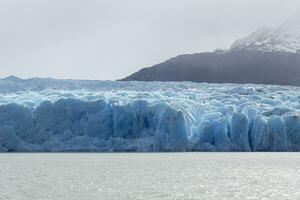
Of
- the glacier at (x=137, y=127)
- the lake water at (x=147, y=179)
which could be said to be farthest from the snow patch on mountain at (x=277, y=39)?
the lake water at (x=147, y=179)

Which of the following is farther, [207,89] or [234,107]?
[207,89]

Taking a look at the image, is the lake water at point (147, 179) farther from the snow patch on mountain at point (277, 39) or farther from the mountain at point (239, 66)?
the snow patch on mountain at point (277, 39)

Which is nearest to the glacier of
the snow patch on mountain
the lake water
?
the lake water

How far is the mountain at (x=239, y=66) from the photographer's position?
280ft

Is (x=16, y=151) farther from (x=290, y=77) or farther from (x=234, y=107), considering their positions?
(x=290, y=77)

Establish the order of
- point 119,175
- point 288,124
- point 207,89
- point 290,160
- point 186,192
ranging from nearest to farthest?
point 186,192, point 119,175, point 290,160, point 288,124, point 207,89

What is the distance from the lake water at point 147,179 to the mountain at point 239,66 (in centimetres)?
4865

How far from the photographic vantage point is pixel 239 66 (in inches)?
3469

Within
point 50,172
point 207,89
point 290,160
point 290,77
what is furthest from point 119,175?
point 290,77

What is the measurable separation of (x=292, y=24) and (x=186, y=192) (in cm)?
8366

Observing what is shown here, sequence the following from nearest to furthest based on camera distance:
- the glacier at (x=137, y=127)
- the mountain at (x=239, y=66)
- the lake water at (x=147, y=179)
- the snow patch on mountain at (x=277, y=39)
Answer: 1. the lake water at (x=147, y=179)
2. the glacier at (x=137, y=127)
3. the mountain at (x=239, y=66)
4. the snow patch on mountain at (x=277, y=39)

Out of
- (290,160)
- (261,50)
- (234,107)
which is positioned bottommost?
(290,160)

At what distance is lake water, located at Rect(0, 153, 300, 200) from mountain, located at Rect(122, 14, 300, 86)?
48.6 meters

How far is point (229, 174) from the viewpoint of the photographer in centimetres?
2795
